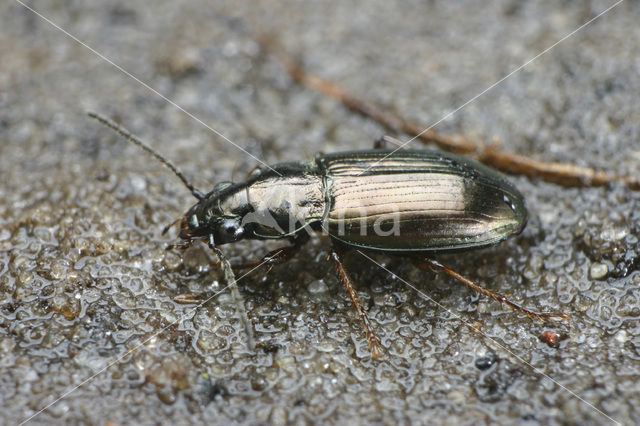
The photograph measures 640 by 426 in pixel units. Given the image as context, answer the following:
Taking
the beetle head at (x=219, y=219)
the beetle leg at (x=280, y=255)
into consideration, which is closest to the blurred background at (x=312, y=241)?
the beetle leg at (x=280, y=255)

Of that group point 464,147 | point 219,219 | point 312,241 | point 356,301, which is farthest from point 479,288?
point 219,219

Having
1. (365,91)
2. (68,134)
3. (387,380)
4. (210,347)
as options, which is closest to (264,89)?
(365,91)

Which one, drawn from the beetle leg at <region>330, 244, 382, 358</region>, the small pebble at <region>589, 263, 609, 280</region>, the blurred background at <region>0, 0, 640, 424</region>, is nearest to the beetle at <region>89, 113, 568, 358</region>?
the beetle leg at <region>330, 244, 382, 358</region>

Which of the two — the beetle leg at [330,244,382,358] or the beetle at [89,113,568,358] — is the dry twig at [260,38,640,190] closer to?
the beetle at [89,113,568,358]

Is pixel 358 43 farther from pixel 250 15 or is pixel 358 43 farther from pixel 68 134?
pixel 68 134

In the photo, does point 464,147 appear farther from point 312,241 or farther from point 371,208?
point 312,241

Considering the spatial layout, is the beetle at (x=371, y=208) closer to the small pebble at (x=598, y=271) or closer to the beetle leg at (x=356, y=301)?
the beetle leg at (x=356, y=301)

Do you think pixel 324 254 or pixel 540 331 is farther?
pixel 324 254
